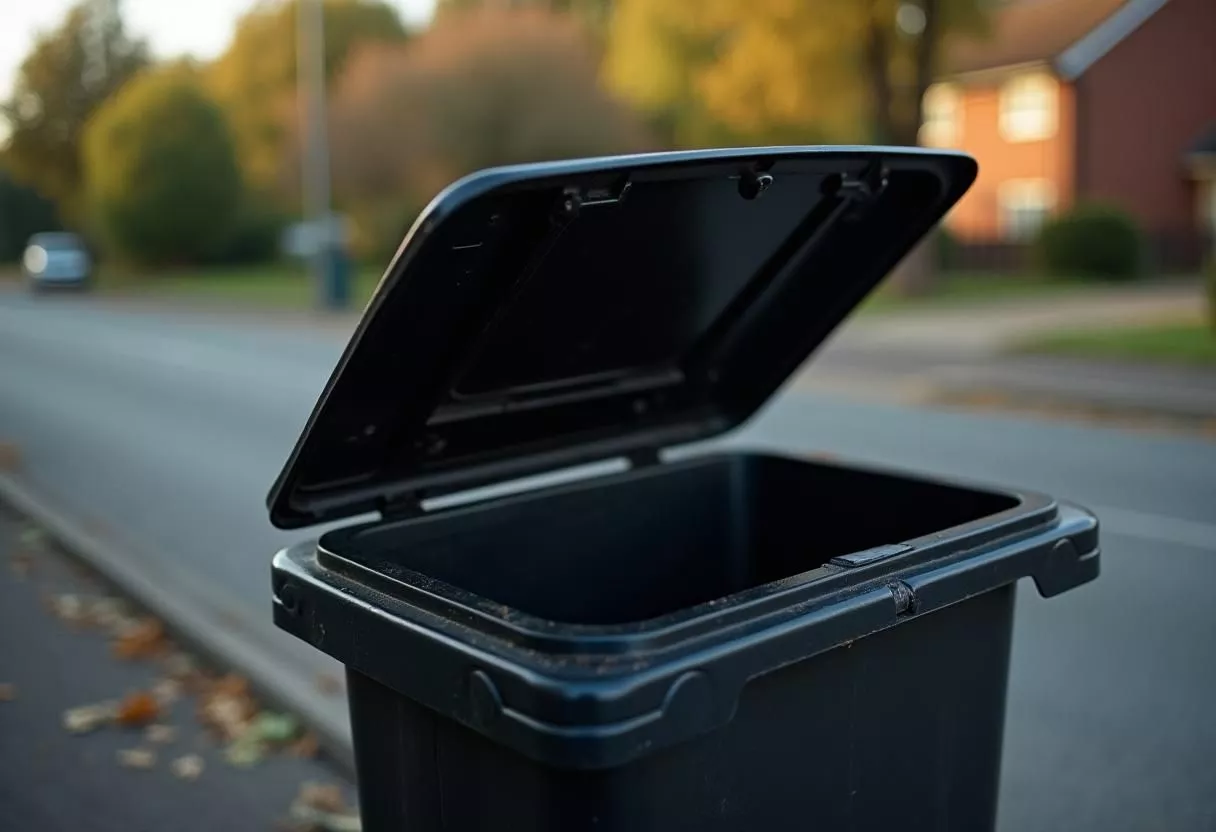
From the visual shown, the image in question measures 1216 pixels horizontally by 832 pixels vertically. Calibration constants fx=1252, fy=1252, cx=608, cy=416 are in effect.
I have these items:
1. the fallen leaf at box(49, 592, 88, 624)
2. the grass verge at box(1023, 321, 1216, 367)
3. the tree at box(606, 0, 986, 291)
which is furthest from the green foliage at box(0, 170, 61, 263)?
the fallen leaf at box(49, 592, 88, 624)

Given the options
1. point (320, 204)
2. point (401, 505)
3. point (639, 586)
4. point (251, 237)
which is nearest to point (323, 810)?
point (639, 586)

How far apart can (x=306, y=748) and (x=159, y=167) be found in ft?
130

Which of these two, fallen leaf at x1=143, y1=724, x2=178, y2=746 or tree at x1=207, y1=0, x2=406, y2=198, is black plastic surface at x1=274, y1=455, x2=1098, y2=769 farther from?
tree at x1=207, y1=0, x2=406, y2=198

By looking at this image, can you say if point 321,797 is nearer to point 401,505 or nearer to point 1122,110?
point 401,505

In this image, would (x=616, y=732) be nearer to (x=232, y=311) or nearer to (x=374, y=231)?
(x=232, y=311)

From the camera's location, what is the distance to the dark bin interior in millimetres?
2270

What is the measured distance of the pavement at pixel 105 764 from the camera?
3391mm

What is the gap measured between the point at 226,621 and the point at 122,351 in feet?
46.2

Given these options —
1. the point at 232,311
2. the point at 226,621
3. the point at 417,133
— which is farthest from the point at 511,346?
the point at 417,133

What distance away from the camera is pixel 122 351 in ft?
58.6

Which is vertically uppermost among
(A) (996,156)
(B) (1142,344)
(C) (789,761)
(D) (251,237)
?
(A) (996,156)

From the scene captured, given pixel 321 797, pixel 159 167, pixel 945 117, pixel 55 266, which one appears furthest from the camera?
pixel 159 167

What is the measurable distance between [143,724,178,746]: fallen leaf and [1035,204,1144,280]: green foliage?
24.8 meters

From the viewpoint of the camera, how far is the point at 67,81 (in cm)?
4831
